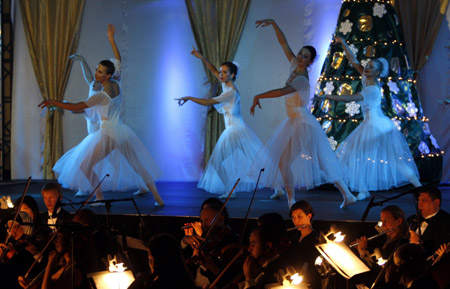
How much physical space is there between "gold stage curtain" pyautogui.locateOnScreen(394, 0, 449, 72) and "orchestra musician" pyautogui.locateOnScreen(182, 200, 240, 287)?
520 centimetres

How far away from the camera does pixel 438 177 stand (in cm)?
716

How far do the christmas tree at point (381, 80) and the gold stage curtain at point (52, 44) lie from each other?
4487mm

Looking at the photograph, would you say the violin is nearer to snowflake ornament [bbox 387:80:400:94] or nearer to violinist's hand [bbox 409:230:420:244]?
violinist's hand [bbox 409:230:420:244]

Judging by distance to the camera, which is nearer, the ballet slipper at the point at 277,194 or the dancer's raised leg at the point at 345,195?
the dancer's raised leg at the point at 345,195

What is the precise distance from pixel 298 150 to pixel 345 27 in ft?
9.02

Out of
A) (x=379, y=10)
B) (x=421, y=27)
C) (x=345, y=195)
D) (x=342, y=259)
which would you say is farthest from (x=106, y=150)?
(x=421, y=27)

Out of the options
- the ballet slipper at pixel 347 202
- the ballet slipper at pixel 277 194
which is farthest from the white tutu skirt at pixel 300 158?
the ballet slipper at pixel 277 194

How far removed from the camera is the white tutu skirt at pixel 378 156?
20.7 feet

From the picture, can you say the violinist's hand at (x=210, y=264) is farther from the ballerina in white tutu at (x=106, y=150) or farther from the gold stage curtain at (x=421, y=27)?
the gold stage curtain at (x=421, y=27)

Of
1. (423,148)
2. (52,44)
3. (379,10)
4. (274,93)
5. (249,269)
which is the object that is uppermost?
(52,44)

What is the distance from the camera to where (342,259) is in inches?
116

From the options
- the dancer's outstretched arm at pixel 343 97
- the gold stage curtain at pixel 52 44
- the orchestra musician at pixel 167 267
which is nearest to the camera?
the orchestra musician at pixel 167 267

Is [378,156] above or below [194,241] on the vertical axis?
above

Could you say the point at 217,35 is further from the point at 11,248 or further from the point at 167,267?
the point at 167,267
